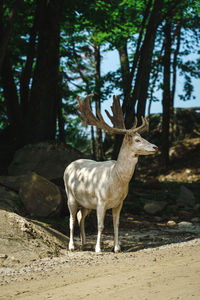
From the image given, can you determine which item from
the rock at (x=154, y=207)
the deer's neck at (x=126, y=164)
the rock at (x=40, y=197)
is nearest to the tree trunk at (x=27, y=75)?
the rock at (x=154, y=207)

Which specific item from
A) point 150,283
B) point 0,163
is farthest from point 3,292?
point 0,163

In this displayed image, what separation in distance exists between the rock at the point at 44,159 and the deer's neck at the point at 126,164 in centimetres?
464

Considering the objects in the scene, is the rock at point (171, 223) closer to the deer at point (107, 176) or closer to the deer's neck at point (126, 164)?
the deer at point (107, 176)

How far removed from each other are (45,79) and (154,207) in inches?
227

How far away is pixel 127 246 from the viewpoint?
7.96m

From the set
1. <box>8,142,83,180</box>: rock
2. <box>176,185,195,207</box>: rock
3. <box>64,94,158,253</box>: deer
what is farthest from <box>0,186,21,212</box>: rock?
<box>176,185,195,207</box>: rock

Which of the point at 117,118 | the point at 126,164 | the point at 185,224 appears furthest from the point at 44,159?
the point at 126,164

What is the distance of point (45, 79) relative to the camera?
46.2 ft

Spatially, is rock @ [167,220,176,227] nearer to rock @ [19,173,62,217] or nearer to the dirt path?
rock @ [19,173,62,217]

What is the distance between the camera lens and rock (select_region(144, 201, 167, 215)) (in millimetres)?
12016

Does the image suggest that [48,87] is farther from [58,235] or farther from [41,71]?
[58,235]

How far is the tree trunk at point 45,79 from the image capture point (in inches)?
547

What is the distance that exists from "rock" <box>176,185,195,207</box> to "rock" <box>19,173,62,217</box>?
506cm

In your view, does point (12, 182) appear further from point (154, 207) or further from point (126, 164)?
point (154, 207)
